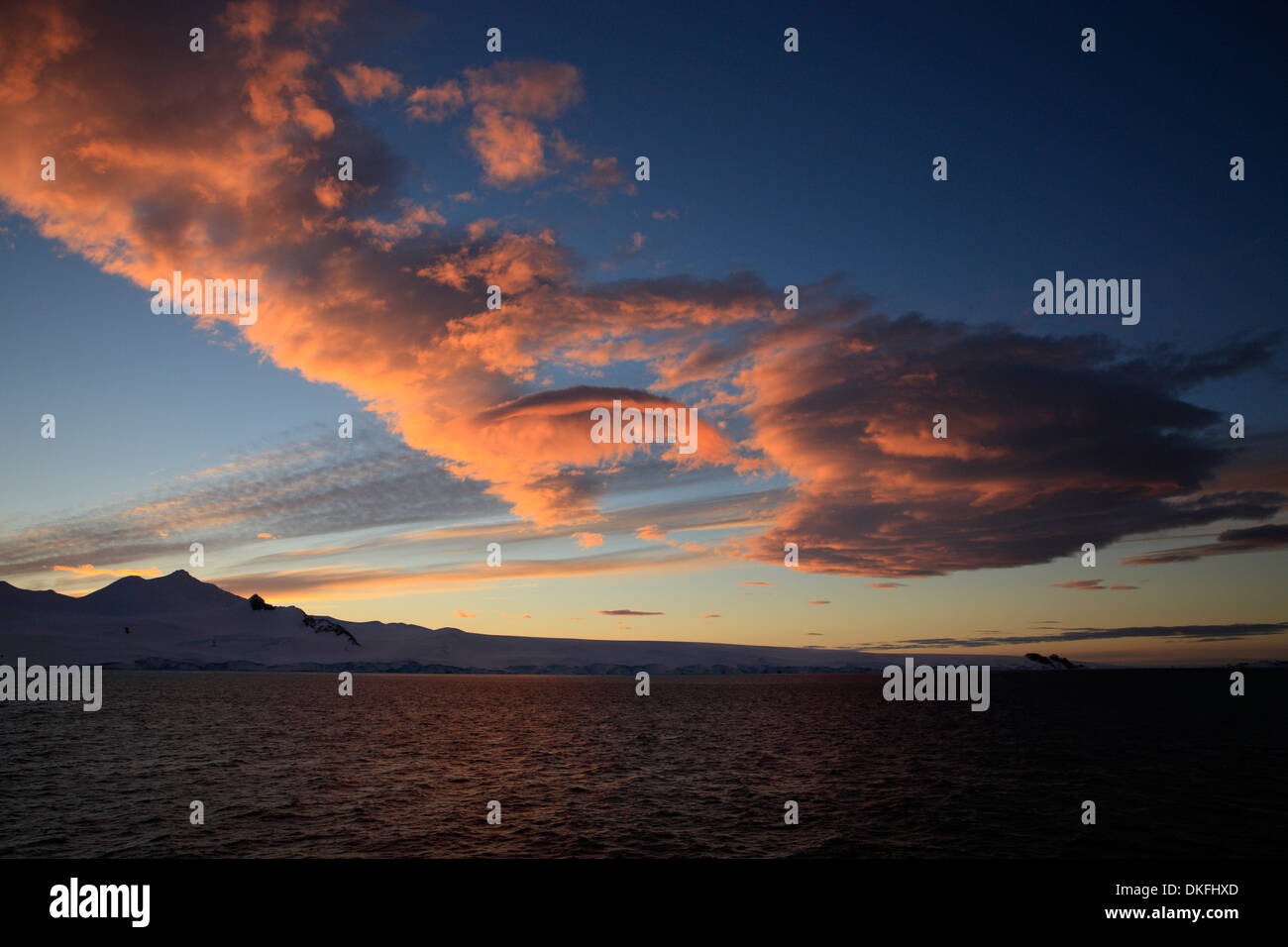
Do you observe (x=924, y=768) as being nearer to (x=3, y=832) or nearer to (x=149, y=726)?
(x=3, y=832)

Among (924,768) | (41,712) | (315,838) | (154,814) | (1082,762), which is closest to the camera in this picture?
(315,838)

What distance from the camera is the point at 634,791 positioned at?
4509 centimetres

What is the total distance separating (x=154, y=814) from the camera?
3806 centimetres

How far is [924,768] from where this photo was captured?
56.6 metres

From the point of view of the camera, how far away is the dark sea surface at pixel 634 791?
1284 inches

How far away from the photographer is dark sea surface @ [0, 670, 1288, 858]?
107ft
